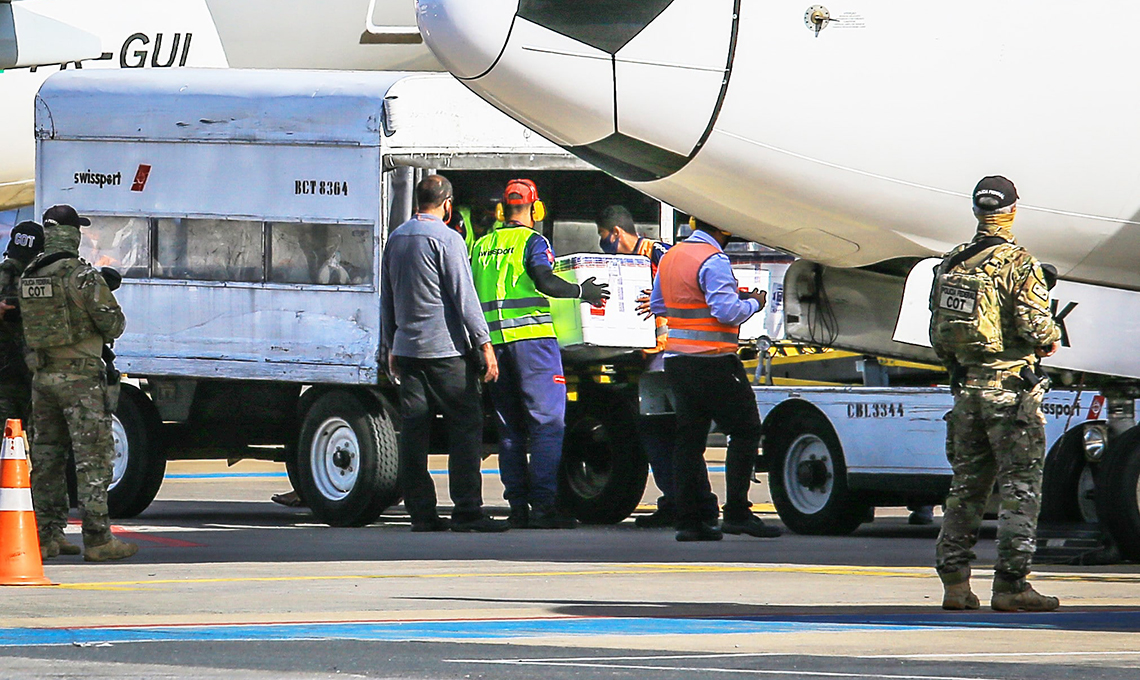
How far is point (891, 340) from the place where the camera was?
9.21 metres

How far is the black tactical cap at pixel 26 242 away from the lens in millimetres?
11188

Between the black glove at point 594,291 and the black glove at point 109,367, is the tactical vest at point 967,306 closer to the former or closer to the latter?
the black glove at point 109,367

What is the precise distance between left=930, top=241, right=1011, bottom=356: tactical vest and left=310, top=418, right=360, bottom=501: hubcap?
5.55 meters

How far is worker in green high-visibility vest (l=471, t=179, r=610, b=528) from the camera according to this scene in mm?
12523

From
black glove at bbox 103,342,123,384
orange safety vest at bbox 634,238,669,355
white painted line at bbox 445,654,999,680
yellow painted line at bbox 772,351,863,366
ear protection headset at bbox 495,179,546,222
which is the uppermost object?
ear protection headset at bbox 495,179,546,222

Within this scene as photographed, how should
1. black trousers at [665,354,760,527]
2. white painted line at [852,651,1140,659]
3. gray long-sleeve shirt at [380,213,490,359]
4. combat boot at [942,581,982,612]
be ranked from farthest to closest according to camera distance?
gray long-sleeve shirt at [380,213,490,359] → black trousers at [665,354,760,527] → combat boot at [942,581,982,612] → white painted line at [852,651,1140,659]

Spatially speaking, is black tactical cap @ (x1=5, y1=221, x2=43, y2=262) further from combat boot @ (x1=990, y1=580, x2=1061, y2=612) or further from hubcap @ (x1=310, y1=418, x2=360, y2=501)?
combat boot @ (x1=990, y1=580, x2=1061, y2=612)

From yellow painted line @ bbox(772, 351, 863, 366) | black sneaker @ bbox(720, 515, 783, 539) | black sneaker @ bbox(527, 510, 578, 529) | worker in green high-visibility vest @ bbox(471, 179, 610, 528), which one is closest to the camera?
black sneaker @ bbox(720, 515, 783, 539)

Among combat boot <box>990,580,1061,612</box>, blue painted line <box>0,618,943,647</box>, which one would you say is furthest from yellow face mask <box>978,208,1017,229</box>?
blue painted line <box>0,618,943,647</box>

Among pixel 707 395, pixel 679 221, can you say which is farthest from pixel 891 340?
pixel 679 221

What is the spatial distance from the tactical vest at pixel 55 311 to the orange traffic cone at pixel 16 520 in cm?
59

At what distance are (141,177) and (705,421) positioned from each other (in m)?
4.19

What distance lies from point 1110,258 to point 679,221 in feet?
20.0

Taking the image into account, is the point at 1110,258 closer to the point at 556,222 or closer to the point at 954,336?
the point at 954,336
